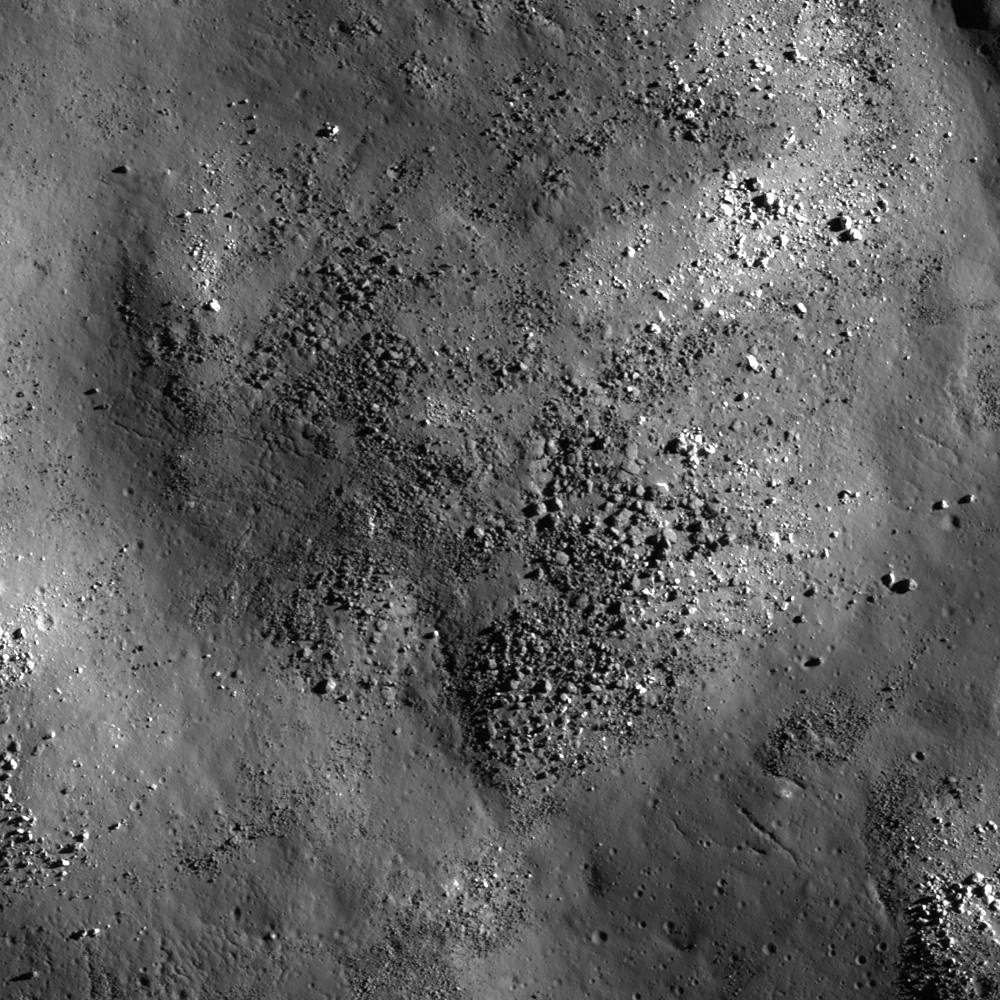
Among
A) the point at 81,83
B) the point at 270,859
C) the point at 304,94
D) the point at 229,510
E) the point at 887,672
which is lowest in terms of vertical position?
the point at 270,859

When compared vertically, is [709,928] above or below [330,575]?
below

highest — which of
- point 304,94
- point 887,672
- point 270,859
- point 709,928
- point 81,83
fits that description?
point 304,94

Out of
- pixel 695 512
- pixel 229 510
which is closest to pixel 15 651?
pixel 229 510

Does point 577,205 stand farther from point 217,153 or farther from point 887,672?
point 887,672

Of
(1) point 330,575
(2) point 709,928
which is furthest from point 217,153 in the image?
(2) point 709,928

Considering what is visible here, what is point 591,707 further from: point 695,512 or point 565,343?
point 565,343

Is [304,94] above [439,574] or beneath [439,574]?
above
